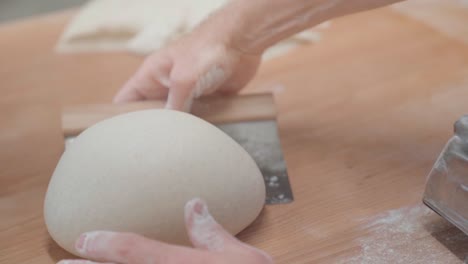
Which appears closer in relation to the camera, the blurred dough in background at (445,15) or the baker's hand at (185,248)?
the baker's hand at (185,248)

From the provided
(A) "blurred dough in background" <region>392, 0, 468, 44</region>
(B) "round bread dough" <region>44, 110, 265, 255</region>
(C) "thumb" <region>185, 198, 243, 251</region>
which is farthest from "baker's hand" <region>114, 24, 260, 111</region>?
(A) "blurred dough in background" <region>392, 0, 468, 44</region>

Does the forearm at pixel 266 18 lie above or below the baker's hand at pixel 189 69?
above

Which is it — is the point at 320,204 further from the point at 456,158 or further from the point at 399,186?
the point at 456,158

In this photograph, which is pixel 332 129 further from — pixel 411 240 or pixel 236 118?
pixel 411 240

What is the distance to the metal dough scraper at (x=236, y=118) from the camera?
1153 mm

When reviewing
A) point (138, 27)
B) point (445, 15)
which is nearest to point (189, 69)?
point (138, 27)

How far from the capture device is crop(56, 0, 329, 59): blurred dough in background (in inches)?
62.7

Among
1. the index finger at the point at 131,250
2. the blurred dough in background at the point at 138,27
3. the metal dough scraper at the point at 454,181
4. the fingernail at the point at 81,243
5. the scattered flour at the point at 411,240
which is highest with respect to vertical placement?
the metal dough scraper at the point at 454,181

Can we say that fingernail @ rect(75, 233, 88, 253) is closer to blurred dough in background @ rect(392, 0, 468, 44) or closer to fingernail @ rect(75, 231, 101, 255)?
fingernail @ rect(75, 231, 101, 255)

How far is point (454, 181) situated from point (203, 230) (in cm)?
38

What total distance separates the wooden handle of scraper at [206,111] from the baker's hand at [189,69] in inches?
1.2

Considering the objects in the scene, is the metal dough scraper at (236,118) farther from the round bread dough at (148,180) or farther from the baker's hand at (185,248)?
the baker's hand at (185,248)

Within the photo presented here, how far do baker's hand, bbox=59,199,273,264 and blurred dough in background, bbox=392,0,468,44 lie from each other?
3.24 ft

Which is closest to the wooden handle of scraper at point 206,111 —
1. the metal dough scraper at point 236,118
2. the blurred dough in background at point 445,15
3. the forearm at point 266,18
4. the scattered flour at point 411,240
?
the metal dough scraper at point 236,118
